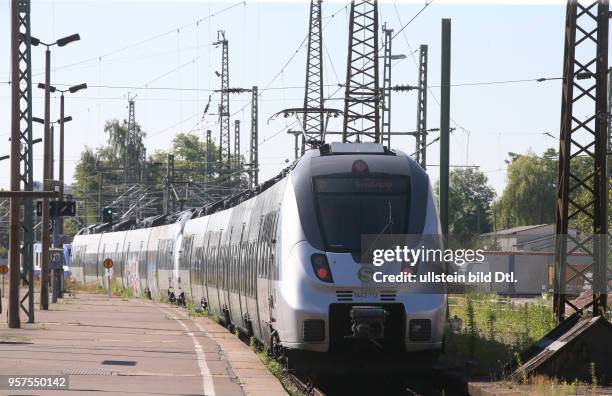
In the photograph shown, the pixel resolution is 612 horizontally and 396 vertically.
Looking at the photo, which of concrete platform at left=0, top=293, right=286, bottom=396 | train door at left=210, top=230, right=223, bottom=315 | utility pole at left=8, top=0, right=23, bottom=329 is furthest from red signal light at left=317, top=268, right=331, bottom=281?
utility pole at left=8, top=0, right=23, bottom=329

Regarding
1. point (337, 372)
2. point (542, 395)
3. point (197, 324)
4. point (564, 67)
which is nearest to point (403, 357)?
point (337, 372)

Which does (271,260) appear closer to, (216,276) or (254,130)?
(216,276)

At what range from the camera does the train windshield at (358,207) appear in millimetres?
17109

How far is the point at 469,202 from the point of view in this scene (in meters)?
142

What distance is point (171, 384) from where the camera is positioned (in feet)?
56.1

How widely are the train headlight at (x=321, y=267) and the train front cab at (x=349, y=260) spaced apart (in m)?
0.01

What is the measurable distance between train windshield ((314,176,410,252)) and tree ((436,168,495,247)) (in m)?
97.2

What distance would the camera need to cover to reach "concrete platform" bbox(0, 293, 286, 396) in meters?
16.9

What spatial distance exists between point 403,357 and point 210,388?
8.58 feet

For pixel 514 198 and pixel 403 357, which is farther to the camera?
pixel 514 198

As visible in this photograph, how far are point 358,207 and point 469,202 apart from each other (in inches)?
4935

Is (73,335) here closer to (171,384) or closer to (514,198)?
(171,384)

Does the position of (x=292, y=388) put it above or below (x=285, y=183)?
below

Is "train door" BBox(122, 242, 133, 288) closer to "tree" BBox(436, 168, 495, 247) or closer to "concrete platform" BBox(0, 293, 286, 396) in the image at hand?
"concrete platform" BBox(0, 293, 286, 396)
